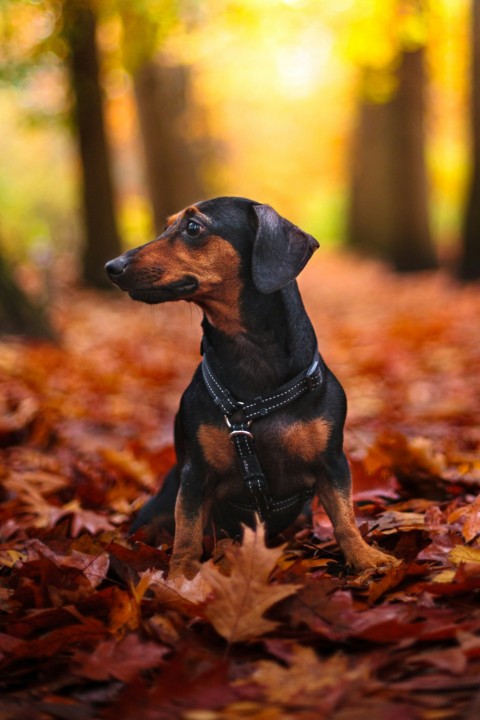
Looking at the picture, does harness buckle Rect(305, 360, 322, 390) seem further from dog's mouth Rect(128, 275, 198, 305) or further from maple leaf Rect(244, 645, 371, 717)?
maple leaf Rect(244, 645, 371, 717)

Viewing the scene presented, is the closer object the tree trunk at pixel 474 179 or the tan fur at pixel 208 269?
the tan fur at pixel 208 269

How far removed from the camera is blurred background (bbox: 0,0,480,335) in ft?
44.9

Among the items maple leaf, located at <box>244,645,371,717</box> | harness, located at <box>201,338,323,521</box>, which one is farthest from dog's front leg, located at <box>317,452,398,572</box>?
maple leaf, located at <box>244,645,371,717</box>

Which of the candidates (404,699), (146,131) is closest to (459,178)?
(146,131)

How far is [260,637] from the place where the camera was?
2586 millimetres

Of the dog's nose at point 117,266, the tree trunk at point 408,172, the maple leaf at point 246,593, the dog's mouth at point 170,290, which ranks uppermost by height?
the dog's nose at point 117,266

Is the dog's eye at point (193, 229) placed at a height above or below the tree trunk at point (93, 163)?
above

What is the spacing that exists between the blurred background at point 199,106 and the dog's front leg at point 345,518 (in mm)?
6521

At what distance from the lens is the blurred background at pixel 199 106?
13.7 metres

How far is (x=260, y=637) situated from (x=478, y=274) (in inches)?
501

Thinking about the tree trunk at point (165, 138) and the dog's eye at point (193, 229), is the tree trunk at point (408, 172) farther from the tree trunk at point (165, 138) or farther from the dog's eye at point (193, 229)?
the dog's eye at point (193, 229)

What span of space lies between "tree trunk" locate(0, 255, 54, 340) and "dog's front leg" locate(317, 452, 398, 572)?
637 cm

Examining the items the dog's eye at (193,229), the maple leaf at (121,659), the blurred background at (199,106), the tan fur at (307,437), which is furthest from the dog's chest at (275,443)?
the blurred background at (199,106)

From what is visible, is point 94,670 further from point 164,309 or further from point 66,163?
point 66,163
